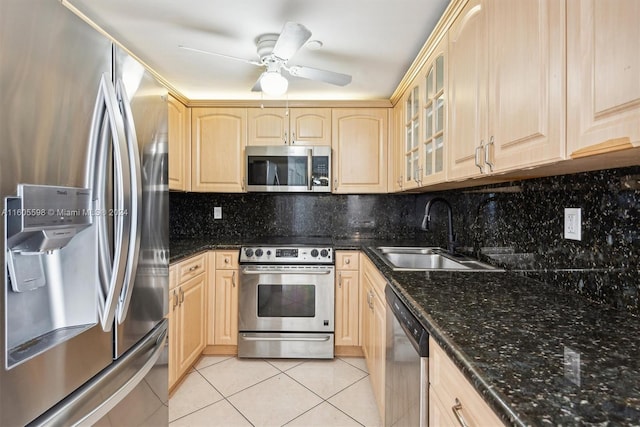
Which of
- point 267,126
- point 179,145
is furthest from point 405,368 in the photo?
point 179,145

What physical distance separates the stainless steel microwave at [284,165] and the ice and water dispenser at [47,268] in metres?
1.99

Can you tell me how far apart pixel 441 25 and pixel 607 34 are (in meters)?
1.07

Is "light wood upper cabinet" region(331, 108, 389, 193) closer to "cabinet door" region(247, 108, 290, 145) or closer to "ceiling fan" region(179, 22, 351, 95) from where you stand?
"cabinet door" region(247, 108, 290, 145)

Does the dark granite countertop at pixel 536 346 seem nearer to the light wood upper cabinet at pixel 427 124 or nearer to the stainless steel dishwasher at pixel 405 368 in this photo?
the stainless steel dishwasher at pixel 405 368

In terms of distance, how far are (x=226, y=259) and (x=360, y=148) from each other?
153 cm

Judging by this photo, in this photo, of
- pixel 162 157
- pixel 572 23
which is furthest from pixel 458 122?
pixel 162 157

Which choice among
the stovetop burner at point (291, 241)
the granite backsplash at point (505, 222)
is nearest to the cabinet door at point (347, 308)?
the stovetop burner at point (291, 241)

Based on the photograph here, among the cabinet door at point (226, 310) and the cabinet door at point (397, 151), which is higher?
the cabinet door at point (397, 151)

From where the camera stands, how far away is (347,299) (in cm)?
264

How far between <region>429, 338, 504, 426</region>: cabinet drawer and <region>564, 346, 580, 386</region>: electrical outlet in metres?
0.17

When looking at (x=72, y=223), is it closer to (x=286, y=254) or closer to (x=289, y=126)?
(x=286, y=254)

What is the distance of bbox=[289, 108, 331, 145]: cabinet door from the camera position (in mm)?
2916

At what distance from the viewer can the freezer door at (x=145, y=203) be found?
3.39 feet

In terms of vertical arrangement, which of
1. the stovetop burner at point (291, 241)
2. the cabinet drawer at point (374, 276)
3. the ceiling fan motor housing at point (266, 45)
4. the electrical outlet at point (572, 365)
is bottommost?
the cabinet drawer at point (374, 276)
